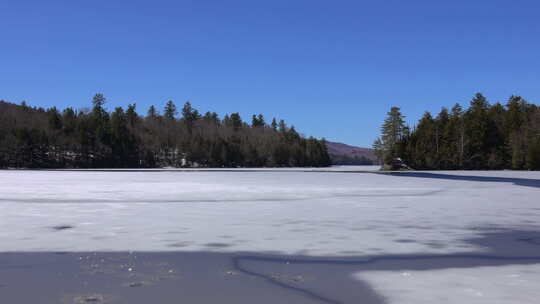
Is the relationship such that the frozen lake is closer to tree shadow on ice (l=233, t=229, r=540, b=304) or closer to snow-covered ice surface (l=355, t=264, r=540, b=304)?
snow-covered ice surface (l=355, t=264, r=540, b=304)

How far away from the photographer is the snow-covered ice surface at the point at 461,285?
4645 mm

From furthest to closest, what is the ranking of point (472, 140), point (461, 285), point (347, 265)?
1. point (472, 140)
2. point (347, 265)
3. point (461, 285)

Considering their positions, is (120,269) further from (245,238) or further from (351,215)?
(351,215)

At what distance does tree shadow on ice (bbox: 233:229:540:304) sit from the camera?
486 centimetres

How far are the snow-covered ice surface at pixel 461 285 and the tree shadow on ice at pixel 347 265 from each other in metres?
0.22

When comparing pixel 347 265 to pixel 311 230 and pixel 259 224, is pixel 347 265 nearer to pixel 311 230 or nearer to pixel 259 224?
pixel 311 230

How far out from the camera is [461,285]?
515 cm

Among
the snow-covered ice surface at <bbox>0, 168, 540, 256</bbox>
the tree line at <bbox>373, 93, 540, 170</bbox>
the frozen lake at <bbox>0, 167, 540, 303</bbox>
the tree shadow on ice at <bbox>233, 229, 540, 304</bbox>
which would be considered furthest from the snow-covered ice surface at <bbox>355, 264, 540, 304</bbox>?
the tree line at <bbox>373, 93, 540, 170</bbox>

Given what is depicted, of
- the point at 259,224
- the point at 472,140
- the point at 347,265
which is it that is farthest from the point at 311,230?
the point at 472,140

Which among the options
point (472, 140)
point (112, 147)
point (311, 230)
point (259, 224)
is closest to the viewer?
point (311, 230)

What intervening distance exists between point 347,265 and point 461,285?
4.97ft

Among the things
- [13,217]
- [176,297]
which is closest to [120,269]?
[176,297]

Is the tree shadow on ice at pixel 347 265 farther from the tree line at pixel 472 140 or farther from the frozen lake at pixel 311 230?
the tree line at pixel 472 140

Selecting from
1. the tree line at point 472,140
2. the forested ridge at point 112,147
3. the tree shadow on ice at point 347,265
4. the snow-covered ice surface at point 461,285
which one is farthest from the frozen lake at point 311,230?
the forested ridge at point 112,147
